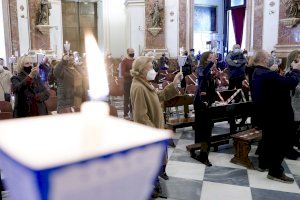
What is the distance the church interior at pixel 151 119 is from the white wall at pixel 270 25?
0.12 feet

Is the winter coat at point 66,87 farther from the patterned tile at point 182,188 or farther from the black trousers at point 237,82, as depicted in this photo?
the black trousers at point 237,82

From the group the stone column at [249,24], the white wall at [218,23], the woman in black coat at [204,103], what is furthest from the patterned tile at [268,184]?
the white wall at [218,23]

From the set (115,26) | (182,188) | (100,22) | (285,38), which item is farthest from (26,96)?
(100,22)

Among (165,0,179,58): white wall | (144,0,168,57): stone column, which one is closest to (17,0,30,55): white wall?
(144,0,168,57): stone column

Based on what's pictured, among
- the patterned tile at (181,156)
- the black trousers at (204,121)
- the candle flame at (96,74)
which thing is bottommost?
the patterned tile at (181,156)

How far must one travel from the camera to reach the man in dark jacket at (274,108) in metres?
3.91

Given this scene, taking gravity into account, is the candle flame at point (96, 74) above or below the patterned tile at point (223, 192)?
above

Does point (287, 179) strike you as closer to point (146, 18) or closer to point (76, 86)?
point (76, 86)

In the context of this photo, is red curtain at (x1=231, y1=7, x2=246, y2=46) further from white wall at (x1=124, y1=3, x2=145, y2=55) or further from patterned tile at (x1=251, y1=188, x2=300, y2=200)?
patterned tile at (x1=251, y1=188, x2=300, y2=200)

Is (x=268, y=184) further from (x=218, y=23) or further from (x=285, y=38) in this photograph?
(x=218, y=23)

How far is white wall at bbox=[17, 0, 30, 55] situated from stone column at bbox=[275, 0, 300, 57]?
31.7 feet

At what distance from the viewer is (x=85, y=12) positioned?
18.2 meters

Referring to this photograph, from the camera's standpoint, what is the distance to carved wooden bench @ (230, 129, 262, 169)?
4.63 meters

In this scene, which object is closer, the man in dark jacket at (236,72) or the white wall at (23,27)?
the man in dark jacket at (236,72)
